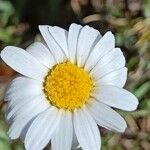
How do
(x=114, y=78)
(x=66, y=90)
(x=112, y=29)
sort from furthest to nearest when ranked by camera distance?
(x=112, y=29)
(x=114, y=78)
(x=66, y=90)

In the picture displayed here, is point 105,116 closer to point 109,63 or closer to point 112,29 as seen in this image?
point 109,63

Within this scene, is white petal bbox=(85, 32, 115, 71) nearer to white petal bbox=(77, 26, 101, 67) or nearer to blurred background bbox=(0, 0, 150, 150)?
white petal bbox=(77, 26, 101, 67)

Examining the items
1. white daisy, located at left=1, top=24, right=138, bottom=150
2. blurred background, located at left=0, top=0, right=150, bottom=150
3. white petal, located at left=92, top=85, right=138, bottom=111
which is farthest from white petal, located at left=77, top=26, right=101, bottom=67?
blurred background, located at left=0, top=0, right=150, bottom=150

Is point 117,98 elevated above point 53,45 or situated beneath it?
situated beneath

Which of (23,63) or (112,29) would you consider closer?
(23,63)

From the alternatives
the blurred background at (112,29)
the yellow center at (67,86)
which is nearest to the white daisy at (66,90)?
the yellow center at (67,86)

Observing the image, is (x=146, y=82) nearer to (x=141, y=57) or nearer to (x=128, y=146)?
(x=141, y=57)

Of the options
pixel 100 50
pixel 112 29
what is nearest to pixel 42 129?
pixel 100 50

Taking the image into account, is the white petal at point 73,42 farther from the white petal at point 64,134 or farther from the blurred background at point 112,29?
the blurred background at point 112,29

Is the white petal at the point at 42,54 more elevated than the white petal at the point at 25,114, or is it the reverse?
the white petal at the point at 42,54
